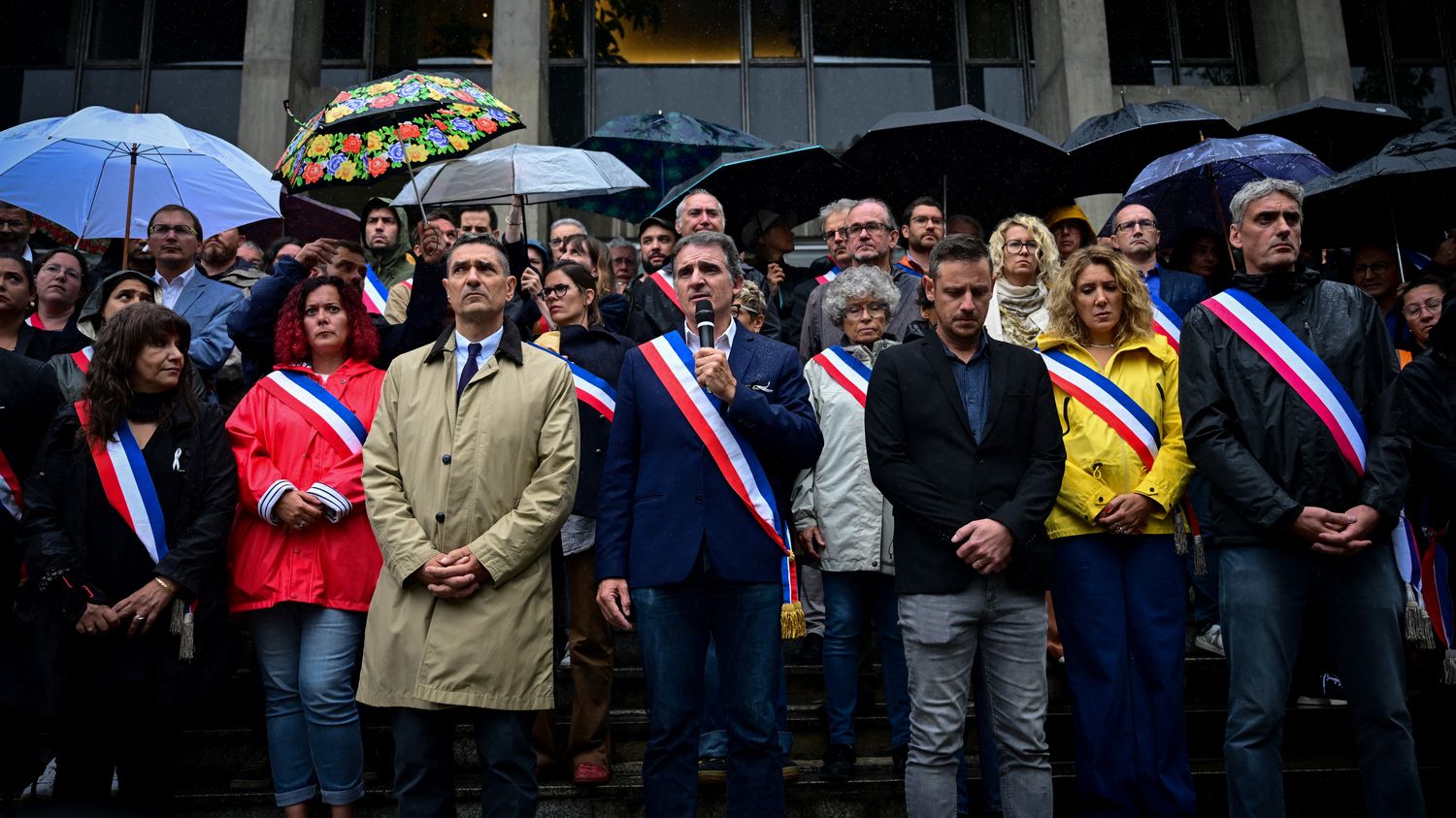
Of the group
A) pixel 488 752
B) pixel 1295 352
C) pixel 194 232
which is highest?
pixel 194 232

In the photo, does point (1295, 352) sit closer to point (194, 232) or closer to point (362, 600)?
point (362, 600)

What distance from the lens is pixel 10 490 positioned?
184 inches

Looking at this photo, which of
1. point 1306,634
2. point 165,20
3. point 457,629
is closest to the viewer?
point 457,629

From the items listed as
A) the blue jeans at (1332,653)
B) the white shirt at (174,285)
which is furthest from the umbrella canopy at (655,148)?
the blue jeans at (1332,653)

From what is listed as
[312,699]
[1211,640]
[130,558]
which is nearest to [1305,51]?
[1211,640]

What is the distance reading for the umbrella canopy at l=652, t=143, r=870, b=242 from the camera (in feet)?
25.2

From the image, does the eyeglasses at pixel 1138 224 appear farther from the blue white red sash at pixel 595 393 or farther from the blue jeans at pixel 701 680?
the blue jeans at pixel 701 680

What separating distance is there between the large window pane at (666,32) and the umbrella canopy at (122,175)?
7522mm

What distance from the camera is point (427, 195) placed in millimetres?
7574

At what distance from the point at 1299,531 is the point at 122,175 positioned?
632cm

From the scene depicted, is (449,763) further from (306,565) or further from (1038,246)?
(1038,246)

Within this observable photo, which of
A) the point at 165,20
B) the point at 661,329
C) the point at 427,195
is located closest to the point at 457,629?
the point at 661,329

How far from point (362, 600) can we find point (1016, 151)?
518 cm

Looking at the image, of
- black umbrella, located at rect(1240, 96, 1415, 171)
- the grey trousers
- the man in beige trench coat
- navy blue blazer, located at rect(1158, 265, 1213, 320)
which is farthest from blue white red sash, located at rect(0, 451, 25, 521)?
black umbrella, located at rect(1240, 96, 1415, 171)
